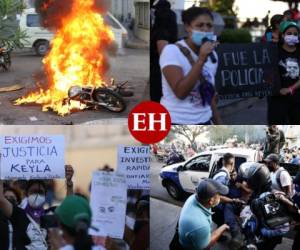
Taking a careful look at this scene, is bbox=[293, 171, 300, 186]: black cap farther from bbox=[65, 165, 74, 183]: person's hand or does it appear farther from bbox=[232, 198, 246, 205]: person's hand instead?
bbox=[65, 165, 74, 183]: person's hand

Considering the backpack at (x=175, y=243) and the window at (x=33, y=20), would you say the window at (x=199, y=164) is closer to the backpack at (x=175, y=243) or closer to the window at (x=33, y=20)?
the backpack at (x=175, y=243)

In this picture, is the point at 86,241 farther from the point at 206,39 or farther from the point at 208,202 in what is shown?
the point at 206,39

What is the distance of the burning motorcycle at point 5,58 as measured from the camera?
5.11 meters

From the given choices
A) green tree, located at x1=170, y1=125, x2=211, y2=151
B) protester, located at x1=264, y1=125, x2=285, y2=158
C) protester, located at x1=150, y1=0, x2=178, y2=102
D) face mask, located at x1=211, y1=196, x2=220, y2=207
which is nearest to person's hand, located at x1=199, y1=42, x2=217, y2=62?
protester, located at x1=150, y1=0, x2=178, y2=102

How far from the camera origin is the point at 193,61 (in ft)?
16.8

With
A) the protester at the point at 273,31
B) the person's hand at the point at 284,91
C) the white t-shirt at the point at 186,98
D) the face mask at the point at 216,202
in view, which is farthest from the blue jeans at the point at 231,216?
the protester at the point at 273,31

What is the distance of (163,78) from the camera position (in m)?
5.16

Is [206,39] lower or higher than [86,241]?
higher

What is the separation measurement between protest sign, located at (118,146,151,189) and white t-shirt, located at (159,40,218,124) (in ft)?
1.24

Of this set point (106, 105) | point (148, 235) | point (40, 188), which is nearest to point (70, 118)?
point (106, 105)

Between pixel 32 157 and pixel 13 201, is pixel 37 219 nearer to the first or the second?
pixel 13 201

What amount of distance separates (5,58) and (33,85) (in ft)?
1.01

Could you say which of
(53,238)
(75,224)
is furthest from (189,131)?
(75,224)

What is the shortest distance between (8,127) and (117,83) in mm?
951
